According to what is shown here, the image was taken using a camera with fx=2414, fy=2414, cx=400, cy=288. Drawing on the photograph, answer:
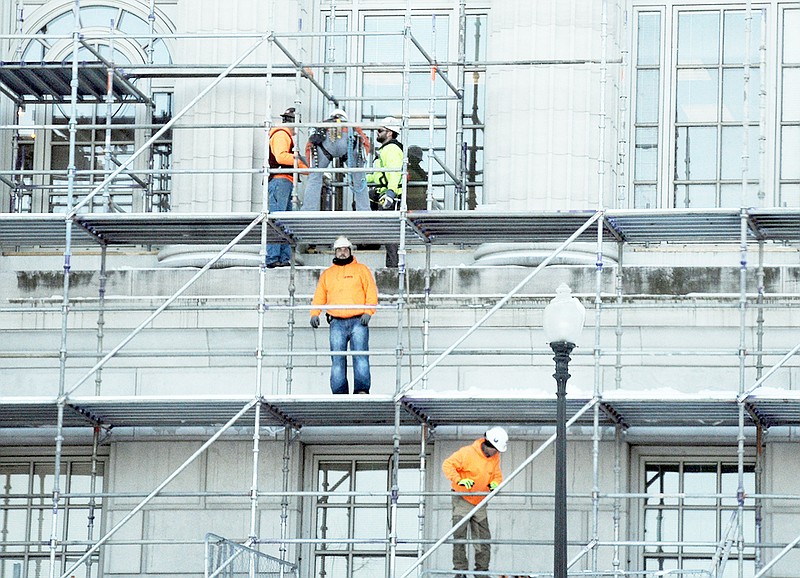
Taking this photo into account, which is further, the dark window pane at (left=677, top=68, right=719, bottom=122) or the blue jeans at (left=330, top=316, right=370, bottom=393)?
the dark window pane at (left=677, top=68, right=719, bottom=122)

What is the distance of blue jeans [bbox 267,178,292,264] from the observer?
30.4m

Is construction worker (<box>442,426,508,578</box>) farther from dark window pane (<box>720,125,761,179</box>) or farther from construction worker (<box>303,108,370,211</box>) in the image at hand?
dark window pane (<box>720,125,761,179</box>)

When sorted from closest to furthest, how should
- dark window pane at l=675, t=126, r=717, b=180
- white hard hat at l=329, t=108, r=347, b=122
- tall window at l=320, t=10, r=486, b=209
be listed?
1. white hard hat at l=329, t=108, r=347, b=122
2. dark window pane at l=675, t=126, r=717, b=180
3. tall window at l=320, t=10, r=486, b=209

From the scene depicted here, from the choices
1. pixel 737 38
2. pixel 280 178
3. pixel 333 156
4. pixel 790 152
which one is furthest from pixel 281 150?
pixel 790 152

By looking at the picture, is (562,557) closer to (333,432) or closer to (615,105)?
(333,432)

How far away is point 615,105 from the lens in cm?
3180

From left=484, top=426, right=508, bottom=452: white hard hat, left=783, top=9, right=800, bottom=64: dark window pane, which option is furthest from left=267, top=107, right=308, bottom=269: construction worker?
left=783, top=9, right=800, bottom=64: dark window pane

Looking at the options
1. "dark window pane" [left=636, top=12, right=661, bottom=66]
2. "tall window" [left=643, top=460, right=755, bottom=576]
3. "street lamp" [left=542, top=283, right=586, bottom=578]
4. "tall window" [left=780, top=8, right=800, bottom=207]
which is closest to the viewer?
"street lamp" [left=542, top=283, right=586, bottom=578]

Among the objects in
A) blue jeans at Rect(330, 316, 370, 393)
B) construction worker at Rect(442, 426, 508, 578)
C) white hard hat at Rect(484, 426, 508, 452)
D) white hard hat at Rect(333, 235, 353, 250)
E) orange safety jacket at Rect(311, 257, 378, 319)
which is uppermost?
white hard hat at Rect(333, 235, 353, 250)

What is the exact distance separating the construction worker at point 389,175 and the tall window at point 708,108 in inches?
132

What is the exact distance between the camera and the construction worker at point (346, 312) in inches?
1148

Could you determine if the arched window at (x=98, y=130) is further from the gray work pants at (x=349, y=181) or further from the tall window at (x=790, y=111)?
the tall window at (x=790, y=111)

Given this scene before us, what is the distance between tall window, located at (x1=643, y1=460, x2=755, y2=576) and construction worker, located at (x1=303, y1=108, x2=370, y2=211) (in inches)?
198

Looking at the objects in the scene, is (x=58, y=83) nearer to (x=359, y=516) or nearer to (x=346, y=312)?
(x=346, y=312)
